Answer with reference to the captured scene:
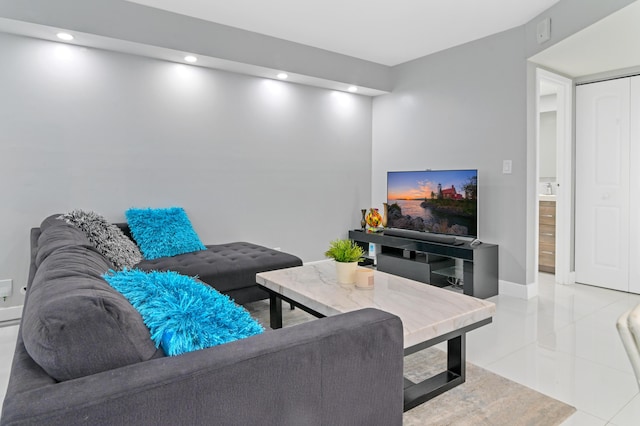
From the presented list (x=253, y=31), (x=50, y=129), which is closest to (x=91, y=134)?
(x=50, y=129)

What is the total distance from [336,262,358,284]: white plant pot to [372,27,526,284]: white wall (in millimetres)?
2167

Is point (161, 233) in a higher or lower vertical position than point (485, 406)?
higher

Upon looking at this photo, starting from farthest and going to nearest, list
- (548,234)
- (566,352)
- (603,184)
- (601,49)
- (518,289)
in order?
(548,234), (603,184), (518,289), (601,49), (566,352)

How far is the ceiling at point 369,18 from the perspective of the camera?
336 centimetres

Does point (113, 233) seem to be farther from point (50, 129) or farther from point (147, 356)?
point (147, 356)

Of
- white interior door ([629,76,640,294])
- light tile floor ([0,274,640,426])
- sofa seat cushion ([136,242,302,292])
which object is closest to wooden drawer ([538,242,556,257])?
white interior door ([629,76,640,294])

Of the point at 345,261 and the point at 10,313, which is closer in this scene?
the point at 345,261

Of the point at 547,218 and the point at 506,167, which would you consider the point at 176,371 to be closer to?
the point at 506,167

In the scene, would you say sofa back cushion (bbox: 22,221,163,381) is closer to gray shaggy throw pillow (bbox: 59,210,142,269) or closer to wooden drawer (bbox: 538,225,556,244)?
gray shaggy throw pillow (bbox: 59,210,142,269)

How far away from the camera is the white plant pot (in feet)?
8.14

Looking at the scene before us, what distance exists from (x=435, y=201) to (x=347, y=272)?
214cm

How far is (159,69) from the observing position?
12.3 ft

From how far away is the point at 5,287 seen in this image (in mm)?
3168

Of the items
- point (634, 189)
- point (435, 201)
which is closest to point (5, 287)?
point (435, 201)
